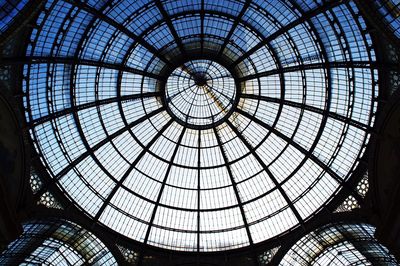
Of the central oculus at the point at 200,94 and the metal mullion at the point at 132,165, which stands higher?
the central oculus at the point at 200,94

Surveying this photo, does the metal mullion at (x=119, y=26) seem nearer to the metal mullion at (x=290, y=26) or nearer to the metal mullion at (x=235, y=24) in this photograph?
the metal mullion at (x=235, y=24)

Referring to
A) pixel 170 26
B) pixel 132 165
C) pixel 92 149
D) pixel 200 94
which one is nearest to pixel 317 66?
pixel 200 94

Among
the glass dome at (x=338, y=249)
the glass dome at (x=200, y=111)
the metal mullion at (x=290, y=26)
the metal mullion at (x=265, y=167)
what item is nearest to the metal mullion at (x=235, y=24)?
the glass dome at (x=200, y=111)

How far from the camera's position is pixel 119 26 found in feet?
91.1

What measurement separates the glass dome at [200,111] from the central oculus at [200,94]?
0.10 meters

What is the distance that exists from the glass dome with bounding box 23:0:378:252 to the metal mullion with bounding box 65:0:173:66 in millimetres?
78

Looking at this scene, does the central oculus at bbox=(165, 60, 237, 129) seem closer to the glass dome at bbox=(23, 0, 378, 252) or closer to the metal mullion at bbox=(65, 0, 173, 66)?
the glass dome at bbox=(23, 0, 378, 252)

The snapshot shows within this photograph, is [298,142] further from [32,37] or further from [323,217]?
[32,37]

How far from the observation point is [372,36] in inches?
901

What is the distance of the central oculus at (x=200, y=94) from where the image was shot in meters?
32.3

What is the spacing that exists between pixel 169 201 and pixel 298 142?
37.7 feet

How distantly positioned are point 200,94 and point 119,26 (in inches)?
359

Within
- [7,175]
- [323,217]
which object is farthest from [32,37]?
[323,217]

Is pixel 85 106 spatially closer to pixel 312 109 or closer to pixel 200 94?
pixel 200 94
